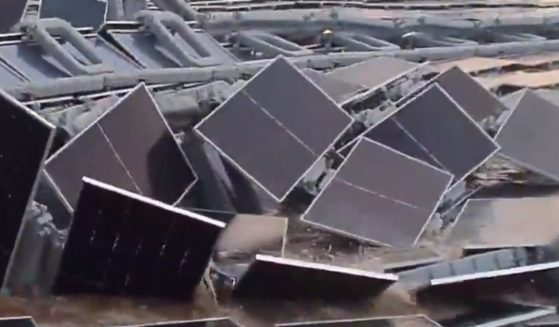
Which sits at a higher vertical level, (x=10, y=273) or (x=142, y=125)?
(x=142, y=125)

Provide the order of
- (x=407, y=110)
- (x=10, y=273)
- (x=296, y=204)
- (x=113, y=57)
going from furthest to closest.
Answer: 1. (x=113, y=57)
2. (x=407, y=110)
3. (x=296, y=204)
4. (x=10, y=273)

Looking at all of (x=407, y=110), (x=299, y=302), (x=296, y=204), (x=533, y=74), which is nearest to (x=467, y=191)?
(x=407, y=110)

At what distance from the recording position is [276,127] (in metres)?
8.47

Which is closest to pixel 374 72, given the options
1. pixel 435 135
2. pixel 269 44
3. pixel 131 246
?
pixel 269 44

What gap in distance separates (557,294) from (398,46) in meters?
5.48

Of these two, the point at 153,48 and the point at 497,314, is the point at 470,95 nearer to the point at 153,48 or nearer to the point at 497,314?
the point at 497,314

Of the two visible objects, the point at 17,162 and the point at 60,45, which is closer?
the point at 17,162

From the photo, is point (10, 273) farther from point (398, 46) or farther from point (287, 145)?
point (398, 46)

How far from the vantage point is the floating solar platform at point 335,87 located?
9.99 m

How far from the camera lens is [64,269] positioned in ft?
22.9

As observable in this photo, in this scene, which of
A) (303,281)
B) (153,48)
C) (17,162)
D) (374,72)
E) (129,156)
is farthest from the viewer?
(153,48)

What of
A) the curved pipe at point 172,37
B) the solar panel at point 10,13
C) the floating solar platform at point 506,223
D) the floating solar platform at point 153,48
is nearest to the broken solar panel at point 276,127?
the floating solar platform at point 506,223

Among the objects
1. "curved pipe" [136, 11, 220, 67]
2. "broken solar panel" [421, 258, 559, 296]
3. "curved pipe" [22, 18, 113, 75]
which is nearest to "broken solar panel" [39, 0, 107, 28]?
"curved pipe" [136, 11, 220, 67]

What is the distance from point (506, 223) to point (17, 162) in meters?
3.92
